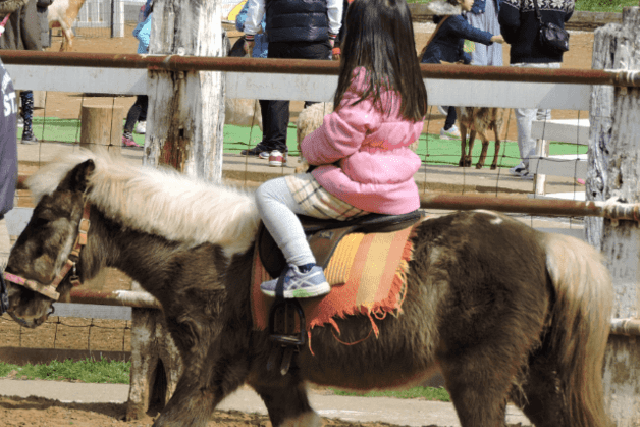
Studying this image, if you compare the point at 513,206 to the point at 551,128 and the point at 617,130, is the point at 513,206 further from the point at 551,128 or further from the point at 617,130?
the point at 551,128

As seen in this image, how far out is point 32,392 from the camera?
4.15 m

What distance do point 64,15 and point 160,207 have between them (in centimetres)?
1491

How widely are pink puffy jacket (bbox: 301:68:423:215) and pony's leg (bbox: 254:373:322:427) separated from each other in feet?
2.99

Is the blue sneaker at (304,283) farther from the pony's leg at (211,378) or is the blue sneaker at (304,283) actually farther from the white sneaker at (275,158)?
the white sneaker at (275,158)

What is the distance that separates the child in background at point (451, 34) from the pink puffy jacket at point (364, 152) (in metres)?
7.06

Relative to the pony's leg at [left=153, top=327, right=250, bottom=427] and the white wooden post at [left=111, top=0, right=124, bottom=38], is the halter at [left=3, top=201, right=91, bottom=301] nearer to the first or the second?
the pony's leg at [left=153, top=327, right=250, bottom=427]

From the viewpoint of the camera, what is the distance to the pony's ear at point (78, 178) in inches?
116

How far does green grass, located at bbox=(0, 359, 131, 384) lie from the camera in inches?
174

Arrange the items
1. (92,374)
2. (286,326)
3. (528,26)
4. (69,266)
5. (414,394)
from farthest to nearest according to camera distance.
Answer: (528,26)
(92,374)
(414,394)
(69,266)
(286,326)

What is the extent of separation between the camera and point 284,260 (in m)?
2.91

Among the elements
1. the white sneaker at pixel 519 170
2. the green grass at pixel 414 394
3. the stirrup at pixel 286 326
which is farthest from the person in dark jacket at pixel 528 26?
the stirrup at pixel 286 326

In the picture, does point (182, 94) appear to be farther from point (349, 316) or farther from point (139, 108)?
point (139, 108)

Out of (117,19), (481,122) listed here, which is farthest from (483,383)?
(117,19)

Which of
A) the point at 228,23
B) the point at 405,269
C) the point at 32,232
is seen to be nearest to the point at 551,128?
the point at 405,269
